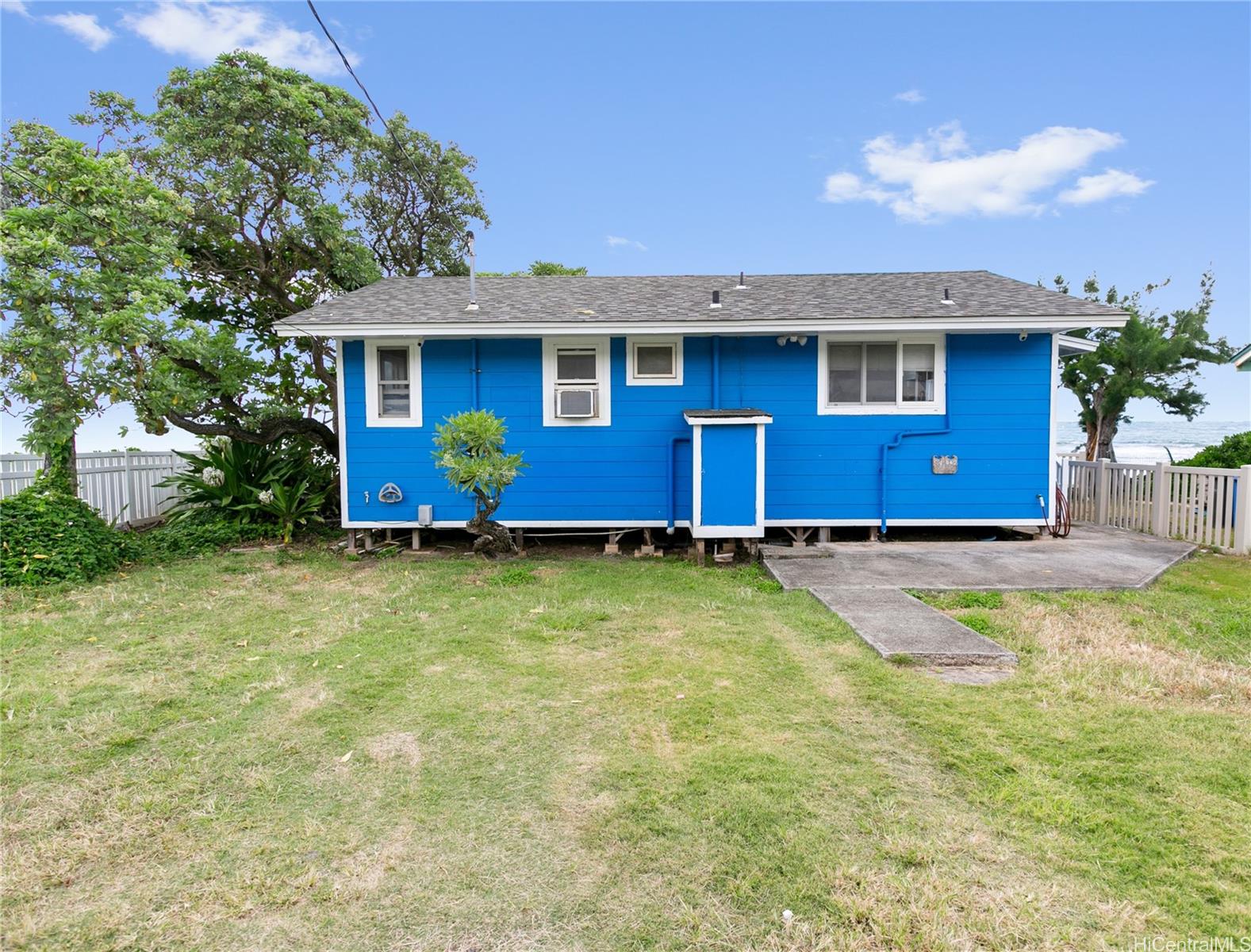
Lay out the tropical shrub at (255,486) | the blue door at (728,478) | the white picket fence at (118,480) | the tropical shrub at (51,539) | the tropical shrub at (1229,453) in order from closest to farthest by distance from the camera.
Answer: the tropical shrub at (51,539) < the blue door at (728,478) < the white picket fence at (118,480) < the tropical shrub at (255,486) < the tropical shrub at (1229,453)

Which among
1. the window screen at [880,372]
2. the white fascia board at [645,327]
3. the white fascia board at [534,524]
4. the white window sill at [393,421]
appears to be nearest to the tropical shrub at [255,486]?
the white fascia board at [534,524]

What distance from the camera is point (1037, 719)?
115 inches

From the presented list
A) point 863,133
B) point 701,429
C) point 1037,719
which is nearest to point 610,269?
point 701,429

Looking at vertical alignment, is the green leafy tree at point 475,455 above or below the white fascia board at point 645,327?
below

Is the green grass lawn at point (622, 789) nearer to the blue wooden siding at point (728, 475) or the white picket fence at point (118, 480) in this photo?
the blue wooden siding at point (728, 475)

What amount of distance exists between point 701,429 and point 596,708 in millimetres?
4115

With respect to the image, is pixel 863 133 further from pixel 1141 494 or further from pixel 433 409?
pixel 433 409

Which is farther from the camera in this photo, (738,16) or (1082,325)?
(738,16)

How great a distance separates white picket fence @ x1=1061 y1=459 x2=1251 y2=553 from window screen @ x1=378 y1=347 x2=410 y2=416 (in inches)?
388

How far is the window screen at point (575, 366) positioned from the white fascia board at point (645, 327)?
0.48 meters

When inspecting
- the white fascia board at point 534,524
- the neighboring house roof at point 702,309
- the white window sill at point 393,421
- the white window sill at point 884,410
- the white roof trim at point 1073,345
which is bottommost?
the white fascia board at point 534,524

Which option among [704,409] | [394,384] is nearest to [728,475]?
[704,409]

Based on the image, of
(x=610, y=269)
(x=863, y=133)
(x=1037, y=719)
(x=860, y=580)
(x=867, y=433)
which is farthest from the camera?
(x=863, y=133)

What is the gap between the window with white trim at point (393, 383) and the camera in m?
7.66
